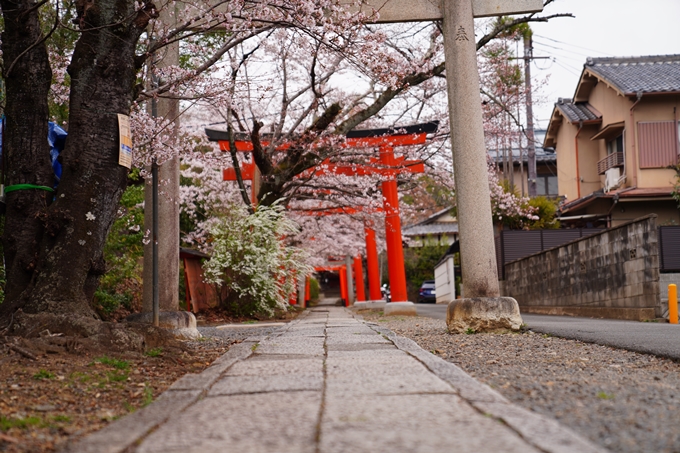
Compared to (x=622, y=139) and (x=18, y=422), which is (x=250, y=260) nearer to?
(x=18, y=422)

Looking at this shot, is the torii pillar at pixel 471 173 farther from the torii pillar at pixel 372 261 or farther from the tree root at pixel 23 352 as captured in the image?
the torii pillar at pixel 372 261

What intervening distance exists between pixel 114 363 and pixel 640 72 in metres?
21.4

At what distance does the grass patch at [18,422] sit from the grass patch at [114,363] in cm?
160

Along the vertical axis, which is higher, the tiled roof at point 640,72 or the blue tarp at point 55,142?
the tiled roof at point 640,72

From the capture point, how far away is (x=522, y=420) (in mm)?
2586

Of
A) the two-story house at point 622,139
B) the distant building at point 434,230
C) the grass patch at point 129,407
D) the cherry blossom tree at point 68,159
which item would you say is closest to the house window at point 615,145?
the two-story house at point 622,139

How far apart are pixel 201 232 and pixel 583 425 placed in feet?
61.3

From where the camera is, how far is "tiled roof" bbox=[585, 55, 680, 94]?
67.1 feet

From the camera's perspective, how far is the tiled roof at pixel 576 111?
23594mm

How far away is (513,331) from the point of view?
25.1 ft

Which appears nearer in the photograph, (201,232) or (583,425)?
(583,425)

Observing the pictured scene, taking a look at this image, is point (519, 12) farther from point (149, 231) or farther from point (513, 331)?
point (149, 231)

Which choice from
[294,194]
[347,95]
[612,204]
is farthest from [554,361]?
[612,204]

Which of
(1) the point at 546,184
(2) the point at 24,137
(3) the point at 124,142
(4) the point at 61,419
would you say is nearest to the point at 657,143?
(1) the point at 546,184
